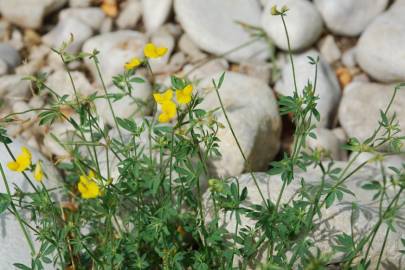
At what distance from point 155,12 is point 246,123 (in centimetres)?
133

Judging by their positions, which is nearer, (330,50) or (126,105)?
(126,105)

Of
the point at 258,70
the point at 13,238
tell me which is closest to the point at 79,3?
the point at 258,70

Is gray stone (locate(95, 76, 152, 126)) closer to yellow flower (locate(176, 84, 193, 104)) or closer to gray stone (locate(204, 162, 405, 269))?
gray stone (locate(204, 162, 405, 269))

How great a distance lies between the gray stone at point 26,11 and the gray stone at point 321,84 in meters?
1.59

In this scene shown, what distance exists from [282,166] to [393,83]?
1.77m

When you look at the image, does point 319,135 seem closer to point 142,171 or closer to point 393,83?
point 393,83

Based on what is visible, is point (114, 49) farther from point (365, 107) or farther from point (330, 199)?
point (330, 199)

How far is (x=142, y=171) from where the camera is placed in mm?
2451

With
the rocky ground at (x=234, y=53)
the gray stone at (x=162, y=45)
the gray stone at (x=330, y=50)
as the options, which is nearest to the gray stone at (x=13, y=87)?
the rocky ground at (x=234, y=53)

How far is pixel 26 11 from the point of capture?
4102 millimetres

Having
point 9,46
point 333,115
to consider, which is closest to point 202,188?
point 333,115

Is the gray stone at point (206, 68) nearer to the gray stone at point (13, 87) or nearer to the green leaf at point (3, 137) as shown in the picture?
the gray stone at point (13, 87)

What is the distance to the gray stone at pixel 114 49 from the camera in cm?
382

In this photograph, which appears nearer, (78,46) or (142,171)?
(142,171)
